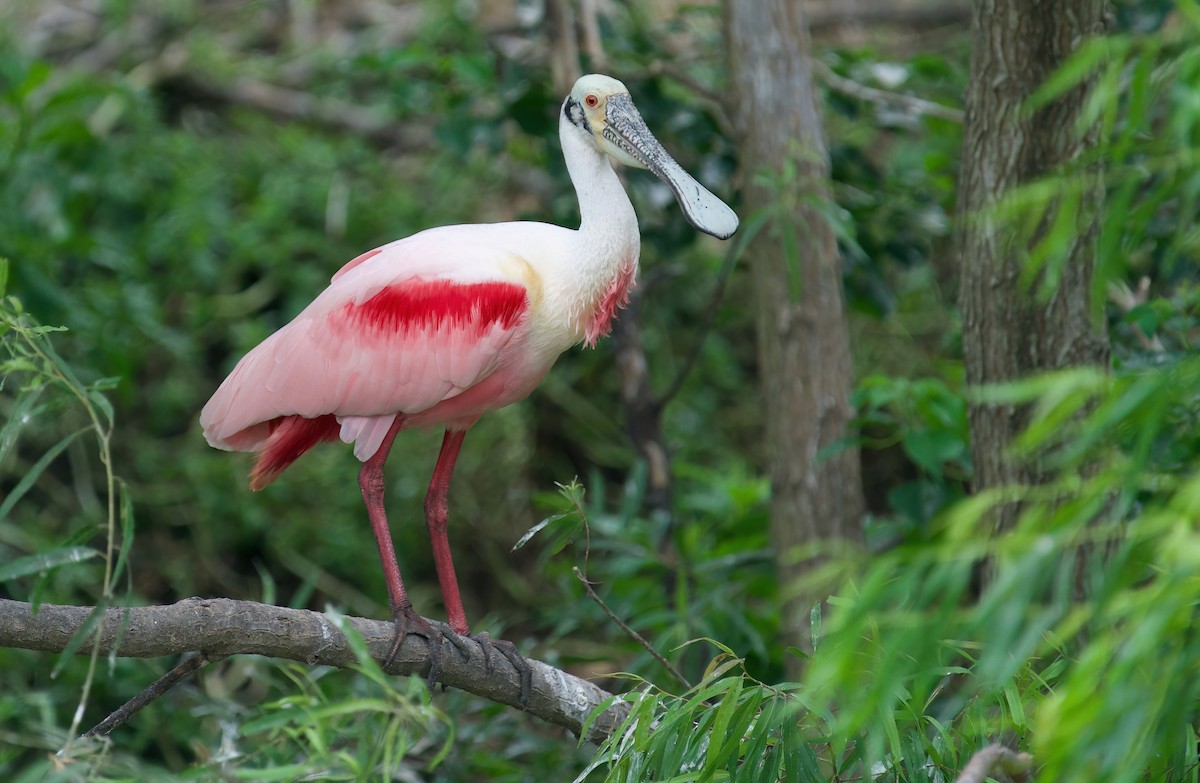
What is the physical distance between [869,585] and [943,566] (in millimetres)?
88

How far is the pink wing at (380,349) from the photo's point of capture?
10.7 ft

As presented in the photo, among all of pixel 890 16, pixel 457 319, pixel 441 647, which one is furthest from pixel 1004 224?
pixel 890 16

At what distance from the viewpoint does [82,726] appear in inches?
204

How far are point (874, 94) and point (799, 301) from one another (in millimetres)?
905

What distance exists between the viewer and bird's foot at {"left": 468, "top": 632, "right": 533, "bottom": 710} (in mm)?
3124

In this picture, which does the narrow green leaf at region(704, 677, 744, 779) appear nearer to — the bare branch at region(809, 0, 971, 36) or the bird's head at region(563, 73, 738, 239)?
the bird's head at region(563, 73, 738, 239)

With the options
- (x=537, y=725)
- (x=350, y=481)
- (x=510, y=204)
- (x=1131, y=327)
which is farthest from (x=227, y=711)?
(x=510, y=204)

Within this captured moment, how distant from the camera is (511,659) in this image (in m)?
3.18

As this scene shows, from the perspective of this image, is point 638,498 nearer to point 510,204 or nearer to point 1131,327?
point 1131,327

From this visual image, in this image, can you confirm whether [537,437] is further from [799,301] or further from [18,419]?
[18,419]

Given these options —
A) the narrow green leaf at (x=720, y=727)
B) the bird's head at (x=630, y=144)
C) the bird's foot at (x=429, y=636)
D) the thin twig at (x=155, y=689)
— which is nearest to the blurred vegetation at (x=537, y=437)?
the narrow green leaf at (x=720, y=727)

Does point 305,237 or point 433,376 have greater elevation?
point 433,376

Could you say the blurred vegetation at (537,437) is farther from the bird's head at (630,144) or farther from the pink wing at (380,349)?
the bird's head at (630,144)

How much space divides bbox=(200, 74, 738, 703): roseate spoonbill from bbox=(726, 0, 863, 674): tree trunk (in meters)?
0.84
